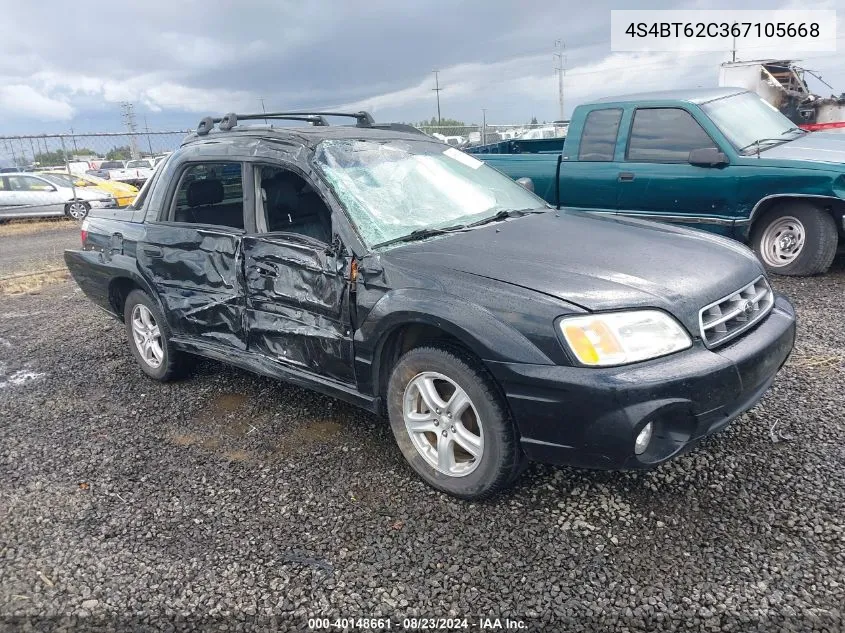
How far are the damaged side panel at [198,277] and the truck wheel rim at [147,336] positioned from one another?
0.37 metres

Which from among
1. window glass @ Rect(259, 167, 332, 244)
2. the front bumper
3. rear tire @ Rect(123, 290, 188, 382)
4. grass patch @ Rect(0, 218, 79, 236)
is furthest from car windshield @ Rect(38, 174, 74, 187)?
the front bumper

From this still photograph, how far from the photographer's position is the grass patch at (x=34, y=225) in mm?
14258

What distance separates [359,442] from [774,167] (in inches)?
183

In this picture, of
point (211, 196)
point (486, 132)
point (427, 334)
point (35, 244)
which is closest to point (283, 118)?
point (211, 196)

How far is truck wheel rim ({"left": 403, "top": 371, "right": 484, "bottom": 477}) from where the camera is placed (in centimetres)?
272

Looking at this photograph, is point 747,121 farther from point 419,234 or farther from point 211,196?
point 211,196

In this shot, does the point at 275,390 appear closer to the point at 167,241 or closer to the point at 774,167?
the point at 167,241

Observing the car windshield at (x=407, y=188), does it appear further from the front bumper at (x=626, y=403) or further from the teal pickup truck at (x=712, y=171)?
the teal pickup truck at (x=712, y=171)

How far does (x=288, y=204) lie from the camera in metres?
3.64

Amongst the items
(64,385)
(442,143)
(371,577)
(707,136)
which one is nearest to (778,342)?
(371,577)

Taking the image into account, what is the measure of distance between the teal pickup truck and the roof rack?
252cm

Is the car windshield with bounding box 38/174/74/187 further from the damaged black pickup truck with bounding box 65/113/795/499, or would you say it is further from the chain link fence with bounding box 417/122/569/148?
the damaged black pickup truck with bounding box 65/113/795/499

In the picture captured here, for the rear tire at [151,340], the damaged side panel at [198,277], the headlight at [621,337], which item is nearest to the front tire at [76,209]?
the rear tire at [151,340]

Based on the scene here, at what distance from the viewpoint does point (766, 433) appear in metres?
3.17
